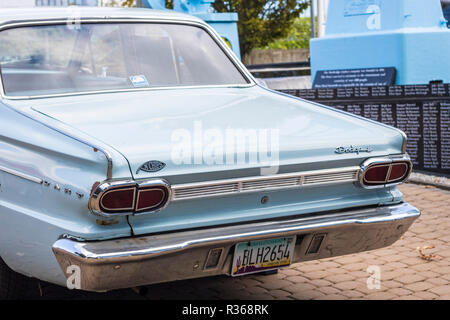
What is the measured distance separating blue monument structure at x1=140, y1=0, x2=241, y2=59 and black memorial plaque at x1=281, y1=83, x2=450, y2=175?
4936 mm

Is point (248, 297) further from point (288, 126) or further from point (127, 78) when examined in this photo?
point (127, 78)

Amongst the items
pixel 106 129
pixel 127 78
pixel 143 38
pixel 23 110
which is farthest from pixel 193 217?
pixel 143 38

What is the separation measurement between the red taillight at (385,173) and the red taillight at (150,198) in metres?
1.11

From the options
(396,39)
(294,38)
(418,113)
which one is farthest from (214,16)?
(294,38)

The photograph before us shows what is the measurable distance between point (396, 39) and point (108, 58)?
19.4ft

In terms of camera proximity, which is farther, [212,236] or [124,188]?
[212,236]

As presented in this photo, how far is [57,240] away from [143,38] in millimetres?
1928

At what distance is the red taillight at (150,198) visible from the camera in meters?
3.02

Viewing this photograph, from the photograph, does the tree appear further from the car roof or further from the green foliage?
the car roof

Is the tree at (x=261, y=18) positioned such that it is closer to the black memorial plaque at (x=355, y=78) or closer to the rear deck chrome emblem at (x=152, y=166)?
the black memorial plaque at (x=355, y=78)

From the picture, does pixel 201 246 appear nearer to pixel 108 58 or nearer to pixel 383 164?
pixel 383 164

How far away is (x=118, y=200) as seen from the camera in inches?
118
